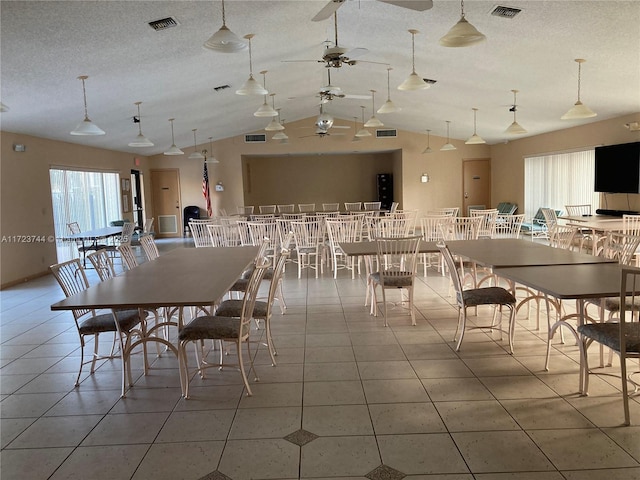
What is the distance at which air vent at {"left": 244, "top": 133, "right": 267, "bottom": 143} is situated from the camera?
13.9 m

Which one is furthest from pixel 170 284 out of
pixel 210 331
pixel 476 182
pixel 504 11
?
pixel 476 182

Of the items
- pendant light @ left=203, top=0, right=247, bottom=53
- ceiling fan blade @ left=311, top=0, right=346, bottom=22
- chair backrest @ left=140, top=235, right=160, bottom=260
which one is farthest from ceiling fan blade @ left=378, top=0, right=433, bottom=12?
chair backrest @ left=140, top=235, right=160, bottom=260

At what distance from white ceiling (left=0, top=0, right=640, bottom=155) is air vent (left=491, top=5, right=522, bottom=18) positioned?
0.23 ft

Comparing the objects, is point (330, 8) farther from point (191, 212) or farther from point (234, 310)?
point (191, 212)

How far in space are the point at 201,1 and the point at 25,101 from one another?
10.5 feet

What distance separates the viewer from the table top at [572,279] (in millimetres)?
2738

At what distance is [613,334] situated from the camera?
Answer: 106 inches

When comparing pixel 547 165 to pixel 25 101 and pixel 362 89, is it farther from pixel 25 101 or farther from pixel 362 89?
pixel 25 101

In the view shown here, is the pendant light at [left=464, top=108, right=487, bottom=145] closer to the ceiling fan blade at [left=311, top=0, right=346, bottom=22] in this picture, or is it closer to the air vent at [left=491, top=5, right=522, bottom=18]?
the air vent at [left=491, top=5, right=522, bottom=18]

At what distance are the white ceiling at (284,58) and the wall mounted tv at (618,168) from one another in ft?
2.20

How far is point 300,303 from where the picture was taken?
18.5 feet

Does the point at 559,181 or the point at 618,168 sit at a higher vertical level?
the point at 618,168

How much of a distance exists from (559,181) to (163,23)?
9.20 m

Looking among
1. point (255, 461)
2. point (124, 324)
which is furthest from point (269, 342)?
point (255, 461)
